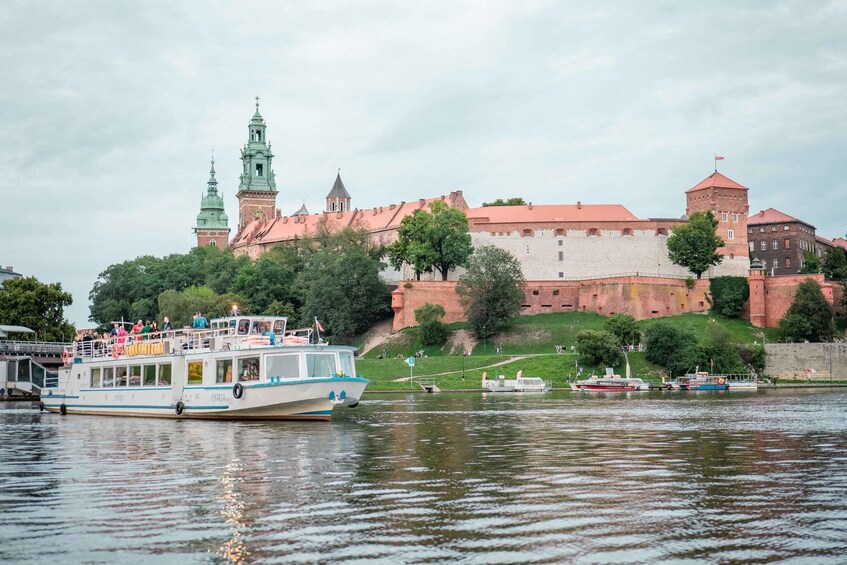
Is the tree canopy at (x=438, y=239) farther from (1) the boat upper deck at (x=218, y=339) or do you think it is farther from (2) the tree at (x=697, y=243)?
(1) the boat upper deck at (x=218, y=339)

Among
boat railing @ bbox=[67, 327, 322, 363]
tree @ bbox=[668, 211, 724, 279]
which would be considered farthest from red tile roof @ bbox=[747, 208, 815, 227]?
boat railing @ bbox=[67, 327, 322, 363]

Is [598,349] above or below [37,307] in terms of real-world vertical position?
below

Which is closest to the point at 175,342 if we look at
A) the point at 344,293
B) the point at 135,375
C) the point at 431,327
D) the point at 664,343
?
the point at 135,375

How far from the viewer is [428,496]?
54.3 ft

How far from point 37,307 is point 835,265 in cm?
8743

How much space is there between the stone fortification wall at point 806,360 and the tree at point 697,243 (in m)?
18.0

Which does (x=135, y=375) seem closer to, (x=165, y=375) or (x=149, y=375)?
(x=149, y=375)

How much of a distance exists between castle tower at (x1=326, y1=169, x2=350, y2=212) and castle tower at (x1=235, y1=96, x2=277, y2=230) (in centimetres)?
950

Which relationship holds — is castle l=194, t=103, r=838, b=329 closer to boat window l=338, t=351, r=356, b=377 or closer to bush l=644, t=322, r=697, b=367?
bush l=644, t=322, r=697, b=367

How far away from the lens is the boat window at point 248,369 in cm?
3753

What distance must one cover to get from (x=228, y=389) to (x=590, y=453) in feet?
59.6

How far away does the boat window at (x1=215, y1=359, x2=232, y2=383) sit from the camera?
38250 mm

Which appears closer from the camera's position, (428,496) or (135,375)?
(428,496)

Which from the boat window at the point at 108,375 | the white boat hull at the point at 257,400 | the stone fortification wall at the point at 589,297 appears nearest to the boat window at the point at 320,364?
the white boat hull at the point at 257,400
